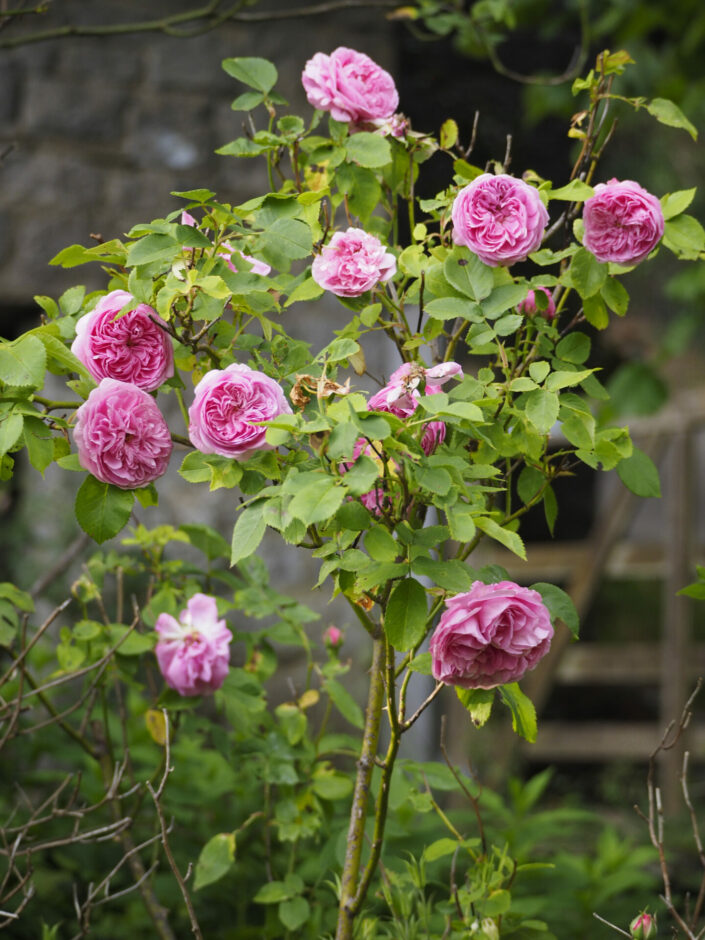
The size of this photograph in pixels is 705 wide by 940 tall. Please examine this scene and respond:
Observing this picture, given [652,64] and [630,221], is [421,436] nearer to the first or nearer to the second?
[630,221]

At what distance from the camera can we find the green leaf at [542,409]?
979 millimetres

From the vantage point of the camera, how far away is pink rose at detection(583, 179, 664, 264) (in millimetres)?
1073

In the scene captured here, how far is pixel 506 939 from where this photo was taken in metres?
1.30

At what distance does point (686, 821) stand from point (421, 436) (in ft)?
8.21

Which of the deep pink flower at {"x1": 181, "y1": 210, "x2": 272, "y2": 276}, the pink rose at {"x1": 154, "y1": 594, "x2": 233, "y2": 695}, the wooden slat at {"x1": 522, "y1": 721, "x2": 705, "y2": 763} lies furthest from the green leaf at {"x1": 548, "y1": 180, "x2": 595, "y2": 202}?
the wooden slat at {"x1": 522, "y1": 721, "x2": 705, "y2": 763}

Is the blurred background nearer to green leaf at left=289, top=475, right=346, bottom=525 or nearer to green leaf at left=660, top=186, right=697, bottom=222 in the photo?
green leaf at left=660, top=186, right=697, bottom=222

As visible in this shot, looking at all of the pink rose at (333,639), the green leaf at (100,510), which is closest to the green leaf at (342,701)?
the pink rose at (333,639)

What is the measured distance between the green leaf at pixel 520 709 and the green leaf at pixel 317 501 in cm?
33

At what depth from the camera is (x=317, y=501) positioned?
2.75 feet

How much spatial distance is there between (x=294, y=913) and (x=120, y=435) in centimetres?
73

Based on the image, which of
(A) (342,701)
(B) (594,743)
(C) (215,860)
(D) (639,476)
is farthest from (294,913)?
(B) (594,743)

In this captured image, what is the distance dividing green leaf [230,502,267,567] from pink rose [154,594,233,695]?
0.44 meters

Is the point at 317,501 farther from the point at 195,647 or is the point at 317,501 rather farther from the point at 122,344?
the point at 195,647

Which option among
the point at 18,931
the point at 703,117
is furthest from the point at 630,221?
the point at 703,117
